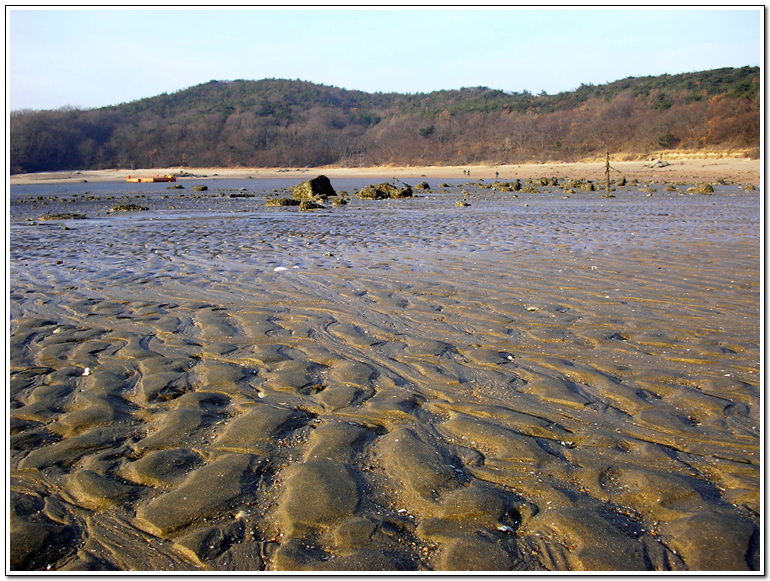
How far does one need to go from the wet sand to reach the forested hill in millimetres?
50192

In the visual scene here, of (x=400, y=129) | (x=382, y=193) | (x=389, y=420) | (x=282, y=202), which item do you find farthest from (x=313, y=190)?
(x=400, y=129)

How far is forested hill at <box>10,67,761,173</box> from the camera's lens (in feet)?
203

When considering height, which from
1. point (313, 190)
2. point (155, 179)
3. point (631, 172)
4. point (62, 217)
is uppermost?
point (155, 179)

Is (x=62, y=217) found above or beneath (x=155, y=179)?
beneath

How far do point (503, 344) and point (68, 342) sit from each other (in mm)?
3624

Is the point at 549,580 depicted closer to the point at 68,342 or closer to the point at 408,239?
the point at 68,342

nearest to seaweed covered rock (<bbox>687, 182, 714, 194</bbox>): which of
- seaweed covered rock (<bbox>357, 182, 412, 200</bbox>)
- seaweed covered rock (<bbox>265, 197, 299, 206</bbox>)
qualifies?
seaweed covered rock (<bbox>357, 182, 412, 200</bbox>)

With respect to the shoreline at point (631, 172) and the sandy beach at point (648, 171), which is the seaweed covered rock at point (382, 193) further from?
the sandy beach at point (648, 171)

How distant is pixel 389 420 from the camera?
3.63 metres

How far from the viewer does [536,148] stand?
2874 inches

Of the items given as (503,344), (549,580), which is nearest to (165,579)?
(549,580)

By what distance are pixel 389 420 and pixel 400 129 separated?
94.4 meters

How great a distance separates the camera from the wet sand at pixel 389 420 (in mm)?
2500

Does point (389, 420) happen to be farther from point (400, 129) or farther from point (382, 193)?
point (400, 129)
